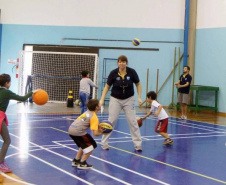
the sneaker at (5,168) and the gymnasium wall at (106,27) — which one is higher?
the gymnasium wall at (106,27)

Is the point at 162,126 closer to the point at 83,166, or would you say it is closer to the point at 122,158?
the point at 122,158

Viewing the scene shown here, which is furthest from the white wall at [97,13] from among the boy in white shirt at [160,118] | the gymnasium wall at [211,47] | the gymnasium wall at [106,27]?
the boy in white shirt at [160,118]

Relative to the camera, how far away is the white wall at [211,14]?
17.2 meters

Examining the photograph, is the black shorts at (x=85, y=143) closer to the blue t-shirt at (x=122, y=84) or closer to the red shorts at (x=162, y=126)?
the blue t-shirt at (x=122, y=84)

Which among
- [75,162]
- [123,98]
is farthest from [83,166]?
[123,98]

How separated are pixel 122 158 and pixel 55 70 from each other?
42.7 feet

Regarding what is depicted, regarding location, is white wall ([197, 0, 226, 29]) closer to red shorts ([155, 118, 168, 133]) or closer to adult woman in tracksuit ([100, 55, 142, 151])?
red shorts ([155, 118, 168, 133])

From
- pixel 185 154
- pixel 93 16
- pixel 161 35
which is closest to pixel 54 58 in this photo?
pixel 93 16

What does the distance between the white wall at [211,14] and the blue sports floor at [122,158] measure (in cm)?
762

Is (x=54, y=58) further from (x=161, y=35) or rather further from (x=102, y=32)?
(x=161, y=35)

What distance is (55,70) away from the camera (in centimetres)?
1973

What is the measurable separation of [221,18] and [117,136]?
32.3 feet

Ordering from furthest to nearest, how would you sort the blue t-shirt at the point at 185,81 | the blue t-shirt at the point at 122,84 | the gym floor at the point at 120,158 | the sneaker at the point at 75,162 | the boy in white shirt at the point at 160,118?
the blue t-shirt at the point at 185,81, the boy in white shirt at the point at 160,118, the blue t-shirt at the point at 122,84, the sneaker at the point at 75,162, the gym floor at the point at 120,158

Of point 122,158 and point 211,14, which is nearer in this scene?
point 122,158
